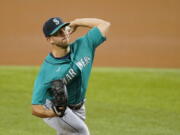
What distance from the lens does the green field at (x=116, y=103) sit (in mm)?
10383

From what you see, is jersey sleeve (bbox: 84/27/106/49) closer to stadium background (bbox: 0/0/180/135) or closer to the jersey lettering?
the jersey lettering

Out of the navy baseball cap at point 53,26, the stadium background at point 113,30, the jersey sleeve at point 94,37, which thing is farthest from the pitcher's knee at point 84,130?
the stadium background at point 113,30

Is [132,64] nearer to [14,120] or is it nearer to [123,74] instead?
[123,74]

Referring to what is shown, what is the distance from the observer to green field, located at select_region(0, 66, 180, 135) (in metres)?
10.4

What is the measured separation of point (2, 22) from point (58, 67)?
1544 centimetres

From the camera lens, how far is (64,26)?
6.85 meters

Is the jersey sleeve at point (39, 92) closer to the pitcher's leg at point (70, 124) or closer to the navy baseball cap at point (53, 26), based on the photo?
the pitcher's leg at point (70, 124)

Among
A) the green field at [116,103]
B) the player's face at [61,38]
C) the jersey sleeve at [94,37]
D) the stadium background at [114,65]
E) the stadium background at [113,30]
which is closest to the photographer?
the player's face at [61,38]

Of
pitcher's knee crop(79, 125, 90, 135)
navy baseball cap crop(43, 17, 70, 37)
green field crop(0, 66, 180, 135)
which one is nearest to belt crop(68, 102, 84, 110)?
pitcher's knee crop(79, 125, 90, 135)

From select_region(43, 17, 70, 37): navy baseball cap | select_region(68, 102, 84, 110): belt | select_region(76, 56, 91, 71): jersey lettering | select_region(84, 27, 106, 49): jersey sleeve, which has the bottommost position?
select_region(68, 102, 84, 110): belt

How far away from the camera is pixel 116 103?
41.0ft

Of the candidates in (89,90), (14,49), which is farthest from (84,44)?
(14,49)

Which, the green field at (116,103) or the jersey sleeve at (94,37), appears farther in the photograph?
the green field at (116,103)

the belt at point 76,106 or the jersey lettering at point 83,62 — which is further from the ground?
the jersey lettering at point 83,62
